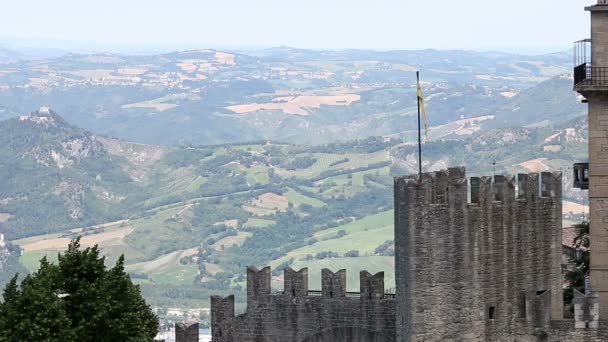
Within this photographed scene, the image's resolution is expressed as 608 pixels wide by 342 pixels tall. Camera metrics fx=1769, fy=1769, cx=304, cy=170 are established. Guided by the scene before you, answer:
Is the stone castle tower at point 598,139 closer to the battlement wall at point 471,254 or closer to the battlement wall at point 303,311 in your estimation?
the battlement wall at point 471,254

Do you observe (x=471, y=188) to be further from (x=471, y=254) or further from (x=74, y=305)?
(x=74, y=305)

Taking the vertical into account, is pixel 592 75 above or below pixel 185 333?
above

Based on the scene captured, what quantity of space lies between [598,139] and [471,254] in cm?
657

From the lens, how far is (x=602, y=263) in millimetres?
52031

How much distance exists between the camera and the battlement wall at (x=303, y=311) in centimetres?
5497

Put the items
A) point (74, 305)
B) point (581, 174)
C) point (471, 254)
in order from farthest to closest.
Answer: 1. point (581, 174)
2. point (74, 305)
3. point (471, 254)

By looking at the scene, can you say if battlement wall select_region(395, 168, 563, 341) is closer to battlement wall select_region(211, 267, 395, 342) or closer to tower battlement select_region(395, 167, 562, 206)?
tower battlement select_region(395, 167, 562, 206)

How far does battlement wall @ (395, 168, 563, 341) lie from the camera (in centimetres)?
4788

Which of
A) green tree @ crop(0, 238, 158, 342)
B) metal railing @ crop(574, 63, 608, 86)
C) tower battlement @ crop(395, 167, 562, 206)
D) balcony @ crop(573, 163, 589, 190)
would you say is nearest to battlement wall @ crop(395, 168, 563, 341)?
tower battlement @ crop(395, 167, 562, 206)

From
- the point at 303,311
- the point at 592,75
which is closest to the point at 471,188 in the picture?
the point at 592,75

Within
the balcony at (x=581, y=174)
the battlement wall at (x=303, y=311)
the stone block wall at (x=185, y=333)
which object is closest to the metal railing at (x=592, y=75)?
the balcony at (x=581, y=174)

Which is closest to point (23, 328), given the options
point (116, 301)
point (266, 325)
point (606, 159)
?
point (116, 301)

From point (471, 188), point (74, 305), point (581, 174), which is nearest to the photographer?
point (471, 188)

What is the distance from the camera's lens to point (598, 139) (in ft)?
172
